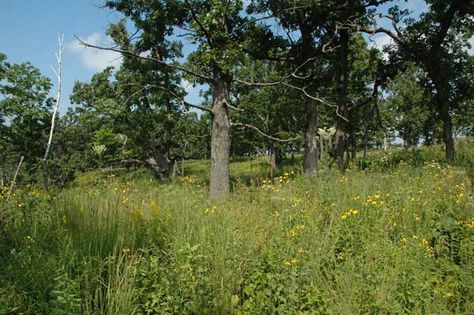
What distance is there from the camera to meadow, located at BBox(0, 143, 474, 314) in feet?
11.2

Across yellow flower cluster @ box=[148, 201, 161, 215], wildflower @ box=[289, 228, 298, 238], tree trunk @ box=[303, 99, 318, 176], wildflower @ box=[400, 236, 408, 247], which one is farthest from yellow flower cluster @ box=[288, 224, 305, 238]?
tree trunk @ box=[303, 99, 318, 176]

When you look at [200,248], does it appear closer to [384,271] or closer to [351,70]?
[384,271]

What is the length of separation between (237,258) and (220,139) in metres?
5.85

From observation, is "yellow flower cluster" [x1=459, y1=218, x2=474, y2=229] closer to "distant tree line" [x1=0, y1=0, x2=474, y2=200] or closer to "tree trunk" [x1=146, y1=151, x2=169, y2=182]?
"distant tree line" [x1=0, y1=0, x2=474, y2=200]

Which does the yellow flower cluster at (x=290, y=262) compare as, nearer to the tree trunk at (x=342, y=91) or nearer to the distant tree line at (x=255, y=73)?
the distant tree line at (x=255, y=73)

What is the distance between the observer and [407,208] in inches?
224

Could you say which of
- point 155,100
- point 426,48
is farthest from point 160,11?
point 155,100

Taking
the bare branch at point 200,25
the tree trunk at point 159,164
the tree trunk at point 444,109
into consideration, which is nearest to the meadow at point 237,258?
the bare branch at point 200,25

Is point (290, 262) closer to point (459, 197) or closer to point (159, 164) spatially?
point (459, 197)

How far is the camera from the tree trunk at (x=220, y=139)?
31.6 ft

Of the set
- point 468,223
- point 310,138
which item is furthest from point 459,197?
point 310,138

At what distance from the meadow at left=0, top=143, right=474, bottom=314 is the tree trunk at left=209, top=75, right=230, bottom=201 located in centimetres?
350

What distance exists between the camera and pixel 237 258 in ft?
13.5

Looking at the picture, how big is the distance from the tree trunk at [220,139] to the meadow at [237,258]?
3.50m
